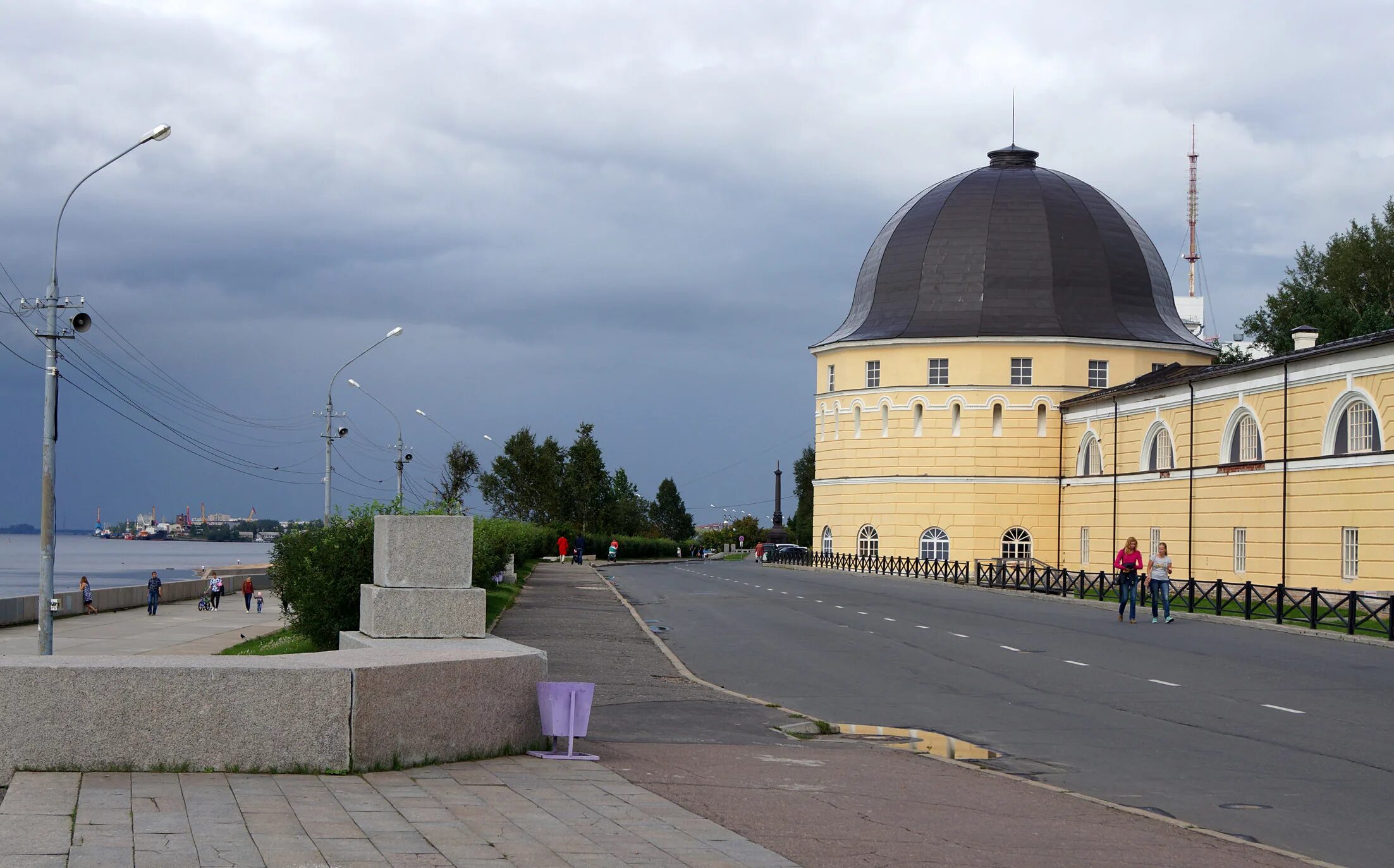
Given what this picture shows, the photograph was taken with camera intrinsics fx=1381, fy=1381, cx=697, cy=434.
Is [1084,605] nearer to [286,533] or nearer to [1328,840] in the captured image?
[286,533]

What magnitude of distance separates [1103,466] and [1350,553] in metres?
21.8

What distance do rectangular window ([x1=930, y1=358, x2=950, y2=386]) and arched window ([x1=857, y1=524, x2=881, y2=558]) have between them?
815cm

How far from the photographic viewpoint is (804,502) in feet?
502

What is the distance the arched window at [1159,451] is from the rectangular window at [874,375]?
1934 centimetres

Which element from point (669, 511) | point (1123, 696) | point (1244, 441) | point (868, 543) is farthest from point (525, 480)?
point (669, 511)

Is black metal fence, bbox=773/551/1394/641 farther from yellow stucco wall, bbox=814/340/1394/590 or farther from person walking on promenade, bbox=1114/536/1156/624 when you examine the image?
yellow stucco wall, bbox=814/340/1394/590

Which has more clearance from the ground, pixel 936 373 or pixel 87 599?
pixel 936 373

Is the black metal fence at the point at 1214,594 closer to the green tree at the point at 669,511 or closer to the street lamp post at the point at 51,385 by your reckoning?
the street lamp post at the point at 51,385

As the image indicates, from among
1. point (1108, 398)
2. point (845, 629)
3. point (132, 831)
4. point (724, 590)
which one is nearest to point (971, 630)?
point (845, 629)

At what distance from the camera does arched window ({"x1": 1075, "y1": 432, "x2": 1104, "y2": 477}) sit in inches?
2389

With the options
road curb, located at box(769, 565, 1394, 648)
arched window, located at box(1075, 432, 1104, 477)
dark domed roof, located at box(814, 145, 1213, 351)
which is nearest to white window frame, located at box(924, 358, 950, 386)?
dark domed roof, located at box(814, 145, 1213, 351)

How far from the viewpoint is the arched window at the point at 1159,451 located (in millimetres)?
50969

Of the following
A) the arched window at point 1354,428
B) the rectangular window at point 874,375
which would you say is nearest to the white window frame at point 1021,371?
the rectangular window at point 874,375

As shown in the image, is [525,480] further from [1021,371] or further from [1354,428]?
[1354,428]
